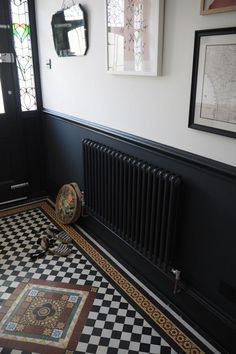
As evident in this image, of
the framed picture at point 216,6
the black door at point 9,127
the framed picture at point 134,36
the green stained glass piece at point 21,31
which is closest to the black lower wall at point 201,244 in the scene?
the framed picture at point 134,36

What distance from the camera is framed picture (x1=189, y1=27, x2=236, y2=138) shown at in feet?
4.25

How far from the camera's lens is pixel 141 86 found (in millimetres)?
1824

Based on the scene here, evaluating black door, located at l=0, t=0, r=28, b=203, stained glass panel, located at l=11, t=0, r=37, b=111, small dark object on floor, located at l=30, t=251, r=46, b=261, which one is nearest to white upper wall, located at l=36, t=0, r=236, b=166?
stained glass panel, located at l=11, t=0, r=37, b=111

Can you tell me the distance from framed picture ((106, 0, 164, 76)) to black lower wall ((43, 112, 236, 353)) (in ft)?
1.42

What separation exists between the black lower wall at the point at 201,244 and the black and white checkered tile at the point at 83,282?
26 cm

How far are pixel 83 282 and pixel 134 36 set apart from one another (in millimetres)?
1590

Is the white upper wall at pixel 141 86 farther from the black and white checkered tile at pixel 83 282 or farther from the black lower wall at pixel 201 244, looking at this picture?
the black and white checkered tile at pixel 83 282

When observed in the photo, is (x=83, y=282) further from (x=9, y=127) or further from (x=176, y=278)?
(x=9, y=127)

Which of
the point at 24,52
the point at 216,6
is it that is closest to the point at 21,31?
the point at 24,52

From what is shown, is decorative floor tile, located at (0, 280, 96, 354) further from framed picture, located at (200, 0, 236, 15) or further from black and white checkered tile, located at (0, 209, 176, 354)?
framed picture, located at (200, 0, 236, 15)

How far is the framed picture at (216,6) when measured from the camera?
4.00 ft

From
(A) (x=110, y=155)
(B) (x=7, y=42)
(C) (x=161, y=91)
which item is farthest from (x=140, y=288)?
(B) (x=7, y=42)

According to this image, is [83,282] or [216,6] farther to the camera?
[83,282]

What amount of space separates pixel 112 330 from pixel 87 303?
0.26 metres
